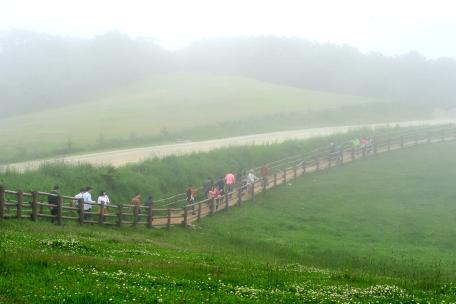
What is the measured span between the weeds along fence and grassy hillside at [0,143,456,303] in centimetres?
91

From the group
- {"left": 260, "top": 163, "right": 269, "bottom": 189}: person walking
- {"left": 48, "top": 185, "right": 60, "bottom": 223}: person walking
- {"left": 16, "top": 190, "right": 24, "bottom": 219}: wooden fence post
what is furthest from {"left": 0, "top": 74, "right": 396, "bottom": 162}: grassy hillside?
{"left": 16, "top": 190, "right": 24, "bottom": 219}: wooden fence post

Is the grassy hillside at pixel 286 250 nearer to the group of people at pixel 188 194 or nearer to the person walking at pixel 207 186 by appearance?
the group of people at pixel 188 194

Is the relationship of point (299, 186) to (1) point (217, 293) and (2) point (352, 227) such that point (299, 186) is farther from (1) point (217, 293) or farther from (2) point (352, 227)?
(1) point (217, 293)

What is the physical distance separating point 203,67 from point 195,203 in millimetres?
116348

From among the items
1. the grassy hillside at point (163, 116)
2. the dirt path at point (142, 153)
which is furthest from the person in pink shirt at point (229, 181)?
the grassy hillside at point (163, 116)

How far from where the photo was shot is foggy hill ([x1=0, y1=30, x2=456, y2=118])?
11381 centimetres

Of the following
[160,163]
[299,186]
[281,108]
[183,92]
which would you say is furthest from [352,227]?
[183,92]

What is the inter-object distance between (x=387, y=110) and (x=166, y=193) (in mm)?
65291

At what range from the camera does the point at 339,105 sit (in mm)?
97688

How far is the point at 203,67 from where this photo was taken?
14888cm

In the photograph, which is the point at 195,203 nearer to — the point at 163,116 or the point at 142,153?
the point at 142,153

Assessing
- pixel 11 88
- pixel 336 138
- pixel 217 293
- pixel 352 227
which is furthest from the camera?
pixel 11 88

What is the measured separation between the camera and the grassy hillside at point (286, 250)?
43.8 ft

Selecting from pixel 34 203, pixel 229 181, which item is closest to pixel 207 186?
pixel 229 181
